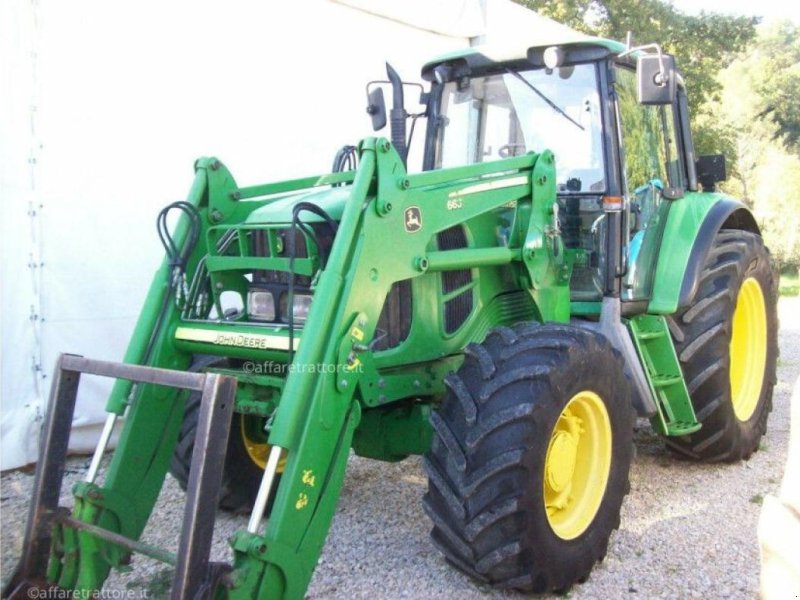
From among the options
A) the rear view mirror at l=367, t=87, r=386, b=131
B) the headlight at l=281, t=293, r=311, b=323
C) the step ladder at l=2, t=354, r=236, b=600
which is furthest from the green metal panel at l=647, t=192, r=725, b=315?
the step ladder at l=2, t=354, r=236, b=600

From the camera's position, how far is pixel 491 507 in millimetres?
3072

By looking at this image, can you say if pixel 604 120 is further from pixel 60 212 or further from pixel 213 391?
pixel 60 212

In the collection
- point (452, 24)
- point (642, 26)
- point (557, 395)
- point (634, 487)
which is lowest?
point (634, 487)

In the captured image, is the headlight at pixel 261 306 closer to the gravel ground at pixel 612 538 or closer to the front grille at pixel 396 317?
the front grille at pixel 396 317

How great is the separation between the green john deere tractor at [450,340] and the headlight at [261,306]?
1 centimetres

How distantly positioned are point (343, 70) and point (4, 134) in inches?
121

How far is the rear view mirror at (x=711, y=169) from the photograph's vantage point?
546 centimetres

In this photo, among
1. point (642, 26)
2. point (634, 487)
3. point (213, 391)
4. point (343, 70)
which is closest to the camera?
point (213, 391)

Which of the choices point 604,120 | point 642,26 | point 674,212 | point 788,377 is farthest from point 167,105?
point 642,26

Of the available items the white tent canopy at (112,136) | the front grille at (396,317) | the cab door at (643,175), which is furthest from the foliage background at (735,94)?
the front grille at (396,317)

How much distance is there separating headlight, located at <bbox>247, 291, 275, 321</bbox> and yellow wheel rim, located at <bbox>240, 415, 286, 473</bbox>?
0.62 metres

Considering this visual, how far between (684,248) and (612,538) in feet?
5.51

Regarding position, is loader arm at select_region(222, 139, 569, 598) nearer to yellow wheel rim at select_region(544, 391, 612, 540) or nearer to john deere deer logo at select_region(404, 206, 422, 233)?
john deere deer logo at select_region(404, 206, 422, 233)

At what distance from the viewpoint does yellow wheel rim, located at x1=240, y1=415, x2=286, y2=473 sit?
162 inches
